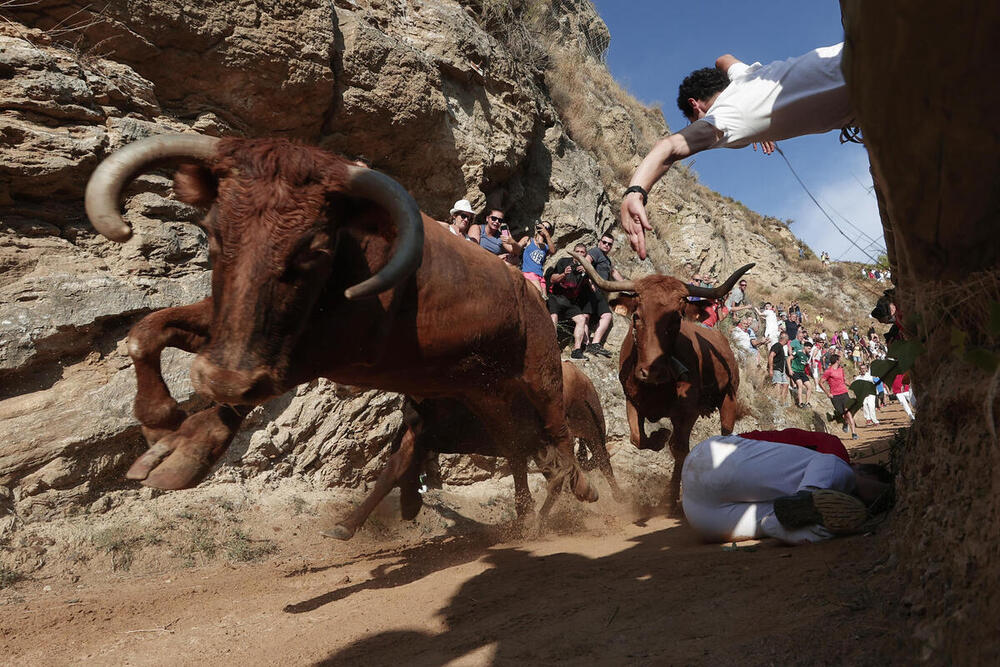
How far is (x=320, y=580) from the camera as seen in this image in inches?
191

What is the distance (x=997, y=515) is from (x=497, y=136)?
11602 millimetres

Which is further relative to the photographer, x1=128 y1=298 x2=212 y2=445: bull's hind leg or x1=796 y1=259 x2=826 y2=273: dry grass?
x1=796 y1=259 x2=826 y2=273: dry grass

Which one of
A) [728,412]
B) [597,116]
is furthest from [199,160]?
[597,116]

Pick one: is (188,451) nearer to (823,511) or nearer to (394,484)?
(394,484)

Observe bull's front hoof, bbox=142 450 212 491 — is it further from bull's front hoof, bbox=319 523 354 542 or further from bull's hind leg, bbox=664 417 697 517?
bull's hind leg, bbox=664 417 697 517

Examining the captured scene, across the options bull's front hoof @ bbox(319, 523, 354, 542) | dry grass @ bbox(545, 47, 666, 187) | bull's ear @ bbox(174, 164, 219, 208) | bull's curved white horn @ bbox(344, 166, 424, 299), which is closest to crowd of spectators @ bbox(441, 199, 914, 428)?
bull's curved white horn @ bbox(344, 166, 424, 299)

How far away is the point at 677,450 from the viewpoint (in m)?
7.48

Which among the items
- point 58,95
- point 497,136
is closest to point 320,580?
point 58,95

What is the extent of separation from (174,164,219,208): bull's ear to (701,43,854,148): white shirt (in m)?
A: 2.60

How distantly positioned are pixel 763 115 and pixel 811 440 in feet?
7.52

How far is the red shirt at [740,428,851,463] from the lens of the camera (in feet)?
14.3

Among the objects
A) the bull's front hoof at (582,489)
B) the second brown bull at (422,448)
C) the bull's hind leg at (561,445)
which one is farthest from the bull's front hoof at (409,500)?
the bull's front hoof at (582,489)

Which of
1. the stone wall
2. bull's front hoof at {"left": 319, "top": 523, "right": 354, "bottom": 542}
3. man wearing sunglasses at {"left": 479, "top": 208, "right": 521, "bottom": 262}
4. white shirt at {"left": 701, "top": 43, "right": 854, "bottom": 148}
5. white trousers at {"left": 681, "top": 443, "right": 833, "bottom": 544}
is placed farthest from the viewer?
man wearing sunglasses at {"left": 479, "top": 208, "right": 521, "bottom": 262}

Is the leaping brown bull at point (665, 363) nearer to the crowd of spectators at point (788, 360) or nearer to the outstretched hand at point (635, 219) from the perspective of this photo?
the outstretched hand at point (635, 219)
